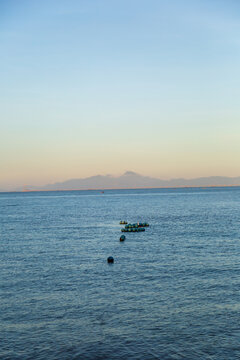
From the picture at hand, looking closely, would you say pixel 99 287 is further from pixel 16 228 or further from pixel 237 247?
pixel 16 228

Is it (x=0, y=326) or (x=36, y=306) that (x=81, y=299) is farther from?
(x=0, y=326)

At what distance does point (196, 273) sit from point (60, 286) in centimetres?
1705

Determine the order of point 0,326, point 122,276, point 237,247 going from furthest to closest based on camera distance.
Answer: point 237,247 → point 122,276 → point 0,326

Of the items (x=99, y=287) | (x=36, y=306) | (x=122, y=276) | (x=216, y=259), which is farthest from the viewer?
(x=216, y=259)

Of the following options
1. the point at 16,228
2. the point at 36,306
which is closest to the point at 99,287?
the point at 36,306

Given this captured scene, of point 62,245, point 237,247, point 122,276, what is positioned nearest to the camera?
point 122,276

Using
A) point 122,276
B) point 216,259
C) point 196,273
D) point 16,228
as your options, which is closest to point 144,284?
point 122,276

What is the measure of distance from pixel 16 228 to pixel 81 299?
63891 mm

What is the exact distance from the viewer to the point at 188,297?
117 ft

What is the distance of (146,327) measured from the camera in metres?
29.3

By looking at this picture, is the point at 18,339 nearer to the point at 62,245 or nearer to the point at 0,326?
the point at 0,326

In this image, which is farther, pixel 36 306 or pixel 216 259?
pixel 216 259

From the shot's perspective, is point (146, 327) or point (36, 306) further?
point (36, 306)

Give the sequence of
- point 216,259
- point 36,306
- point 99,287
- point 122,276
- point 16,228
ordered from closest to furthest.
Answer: point 36,306 < point 99,287 < point 122,276 < point 216,259 < point 16,228
